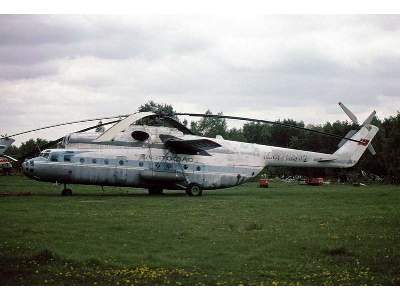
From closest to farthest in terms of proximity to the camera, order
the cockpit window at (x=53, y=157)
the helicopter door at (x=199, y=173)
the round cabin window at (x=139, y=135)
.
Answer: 1. the cockpit window at (x=53, y=157)
2. the round cabin window at (x=139, y=135)
3. the helicopter door at (x=199, y=173)

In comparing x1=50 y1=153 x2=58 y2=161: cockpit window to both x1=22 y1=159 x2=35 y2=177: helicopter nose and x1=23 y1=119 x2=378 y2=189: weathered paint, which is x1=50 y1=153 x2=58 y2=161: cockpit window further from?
x1=22 y1=159 x2=35 y2=177: helicopter nose

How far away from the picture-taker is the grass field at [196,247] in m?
11.1

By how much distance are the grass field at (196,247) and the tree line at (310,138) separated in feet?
26.9

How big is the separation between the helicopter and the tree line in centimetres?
124

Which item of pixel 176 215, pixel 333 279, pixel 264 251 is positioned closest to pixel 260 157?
pixel 176 215

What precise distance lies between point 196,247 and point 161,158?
1886 centimetres

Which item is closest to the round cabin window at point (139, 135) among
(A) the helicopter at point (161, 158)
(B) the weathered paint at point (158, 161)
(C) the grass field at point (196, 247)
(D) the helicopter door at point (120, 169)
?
(A) the helicopter at point (161, 158)

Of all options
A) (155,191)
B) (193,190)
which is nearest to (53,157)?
(155,191)

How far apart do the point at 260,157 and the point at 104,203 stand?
1278 centimetres

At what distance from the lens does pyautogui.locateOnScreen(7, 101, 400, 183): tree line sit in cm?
3098

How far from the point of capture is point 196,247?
45.3ft

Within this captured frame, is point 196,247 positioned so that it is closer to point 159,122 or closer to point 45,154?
point 159,122

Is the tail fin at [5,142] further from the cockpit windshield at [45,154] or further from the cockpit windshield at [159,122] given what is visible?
the cockpit windshield at [159,122]

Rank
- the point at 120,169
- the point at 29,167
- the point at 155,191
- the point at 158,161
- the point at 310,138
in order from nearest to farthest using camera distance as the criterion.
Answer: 1. the point at 29,167
2. the point at 120,169
3. the point at 158,161
4. the point at 155,191
5. the point at 310,138
